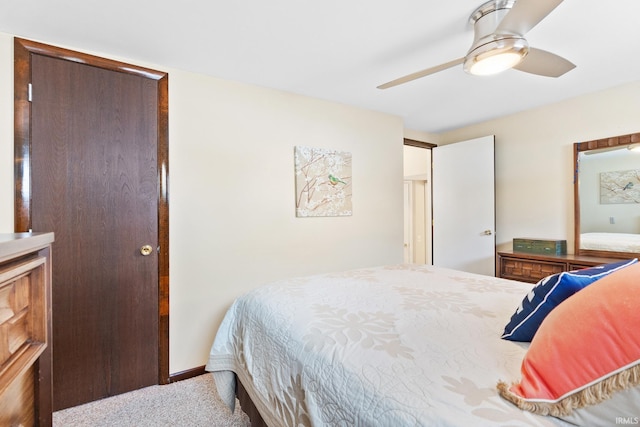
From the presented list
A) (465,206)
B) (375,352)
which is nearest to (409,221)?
(465,206)

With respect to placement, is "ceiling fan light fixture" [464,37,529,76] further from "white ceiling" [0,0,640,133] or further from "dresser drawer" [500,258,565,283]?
"dresser drawer" [500,258,565,283]

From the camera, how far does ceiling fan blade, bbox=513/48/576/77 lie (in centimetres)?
166

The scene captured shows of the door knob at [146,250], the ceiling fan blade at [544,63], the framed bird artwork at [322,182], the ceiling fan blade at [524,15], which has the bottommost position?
the door knob at [146,250]

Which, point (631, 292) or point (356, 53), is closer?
point (631, 292)

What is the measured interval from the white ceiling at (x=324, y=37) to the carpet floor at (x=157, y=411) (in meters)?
2.35

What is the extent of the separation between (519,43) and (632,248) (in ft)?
7.48

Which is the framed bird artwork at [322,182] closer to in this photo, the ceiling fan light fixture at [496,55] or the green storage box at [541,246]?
the ceiling fan light fixture at [496,55]

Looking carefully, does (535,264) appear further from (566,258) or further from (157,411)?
(157,411)

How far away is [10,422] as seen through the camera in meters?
0.76

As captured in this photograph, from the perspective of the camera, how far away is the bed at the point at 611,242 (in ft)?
8.29

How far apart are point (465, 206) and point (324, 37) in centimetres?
272

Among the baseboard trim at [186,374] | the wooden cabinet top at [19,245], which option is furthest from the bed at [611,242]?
the wooden cabinet top at [19,245]

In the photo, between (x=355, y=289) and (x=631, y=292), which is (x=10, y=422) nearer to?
(x=355, y=289)

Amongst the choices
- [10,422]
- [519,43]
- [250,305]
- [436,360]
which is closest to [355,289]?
[250,305]
